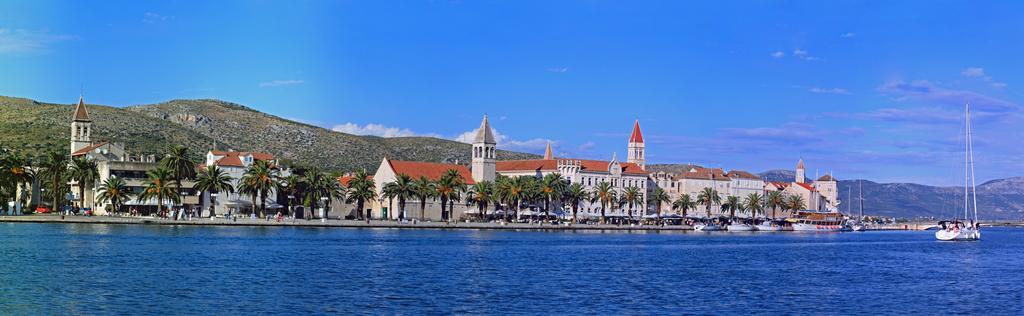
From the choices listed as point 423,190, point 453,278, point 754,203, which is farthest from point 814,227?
point 453,278

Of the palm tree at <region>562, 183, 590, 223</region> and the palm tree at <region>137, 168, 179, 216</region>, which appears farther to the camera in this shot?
the palm tree at <region>562, 183, 590, 223</region>

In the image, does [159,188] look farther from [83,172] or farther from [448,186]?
[448,186]

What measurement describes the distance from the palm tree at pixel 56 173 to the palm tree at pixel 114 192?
12.8 feet

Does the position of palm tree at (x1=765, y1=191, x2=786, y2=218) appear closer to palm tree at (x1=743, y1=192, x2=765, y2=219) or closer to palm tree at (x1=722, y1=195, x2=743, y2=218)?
palm tree at (x1=743, y1=192, x2=765, y2=219)

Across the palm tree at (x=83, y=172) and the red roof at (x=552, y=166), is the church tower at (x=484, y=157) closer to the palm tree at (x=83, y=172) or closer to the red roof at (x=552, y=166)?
the red roof at (x=552, y=166)

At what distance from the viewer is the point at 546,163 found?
16362cm

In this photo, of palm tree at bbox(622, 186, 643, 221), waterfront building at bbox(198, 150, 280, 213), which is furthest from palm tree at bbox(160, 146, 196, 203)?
palm tree at bbox(622, 186, 643, 221)

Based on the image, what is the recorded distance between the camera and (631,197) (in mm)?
161875

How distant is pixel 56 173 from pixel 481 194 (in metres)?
51.9

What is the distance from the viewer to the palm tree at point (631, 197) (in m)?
162

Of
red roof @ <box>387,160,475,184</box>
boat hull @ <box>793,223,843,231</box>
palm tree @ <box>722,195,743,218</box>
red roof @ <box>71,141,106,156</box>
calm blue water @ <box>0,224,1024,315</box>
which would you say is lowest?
calm blue water @ <box>0,224,1024,315</box>

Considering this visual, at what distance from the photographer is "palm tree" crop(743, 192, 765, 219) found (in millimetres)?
180750

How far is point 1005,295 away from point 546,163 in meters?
113

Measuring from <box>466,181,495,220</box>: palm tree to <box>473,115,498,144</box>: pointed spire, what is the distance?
1032cm
